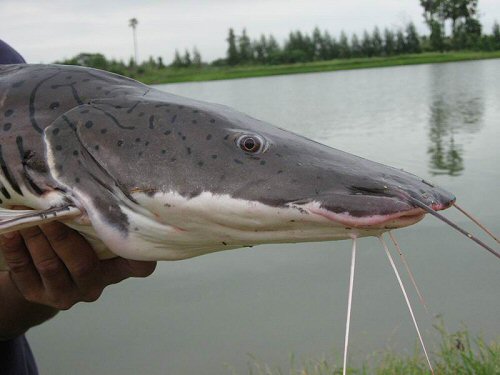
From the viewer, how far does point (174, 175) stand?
1.50 meters

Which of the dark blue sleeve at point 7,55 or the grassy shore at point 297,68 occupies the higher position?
the grassy shore at point 297,68

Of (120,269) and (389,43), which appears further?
(389,43)

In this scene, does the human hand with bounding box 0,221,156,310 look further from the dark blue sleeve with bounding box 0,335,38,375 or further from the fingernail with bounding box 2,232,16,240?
the dark blue sleeve with bounding box 0,335,38,375

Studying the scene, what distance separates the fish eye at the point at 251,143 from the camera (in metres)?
1.51

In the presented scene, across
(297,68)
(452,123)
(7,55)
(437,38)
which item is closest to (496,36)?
(437,38)

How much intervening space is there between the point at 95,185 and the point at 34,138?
271 millimetres

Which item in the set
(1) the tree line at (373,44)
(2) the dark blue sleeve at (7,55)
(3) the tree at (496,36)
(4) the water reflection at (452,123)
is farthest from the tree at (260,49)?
(2) the dark blue sleeve at (7,55)

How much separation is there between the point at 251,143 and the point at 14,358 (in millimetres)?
1256

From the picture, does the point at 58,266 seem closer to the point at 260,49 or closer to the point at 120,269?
the point at 120,269

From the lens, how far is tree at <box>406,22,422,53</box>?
56.1m

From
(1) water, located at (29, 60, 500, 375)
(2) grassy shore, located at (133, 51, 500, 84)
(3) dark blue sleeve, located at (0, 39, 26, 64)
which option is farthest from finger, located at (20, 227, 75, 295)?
(2) grassy shore, located at (133, 51, 500, 84)

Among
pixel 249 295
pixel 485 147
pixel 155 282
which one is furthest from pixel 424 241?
pixel 485 147

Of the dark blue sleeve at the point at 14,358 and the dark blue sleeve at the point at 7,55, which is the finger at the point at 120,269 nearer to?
the dark blue sleeve at the point at 14,358

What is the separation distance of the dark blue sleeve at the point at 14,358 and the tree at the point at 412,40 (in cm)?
5832
